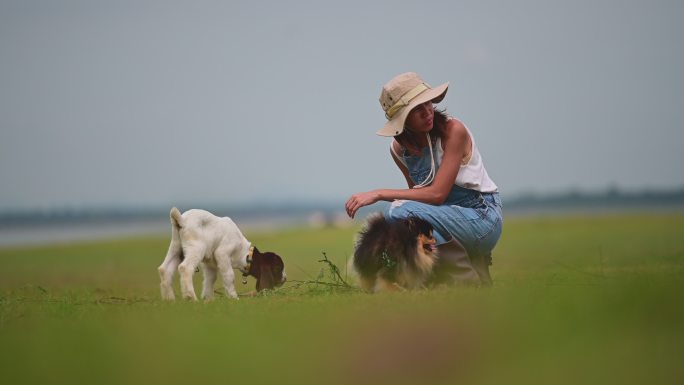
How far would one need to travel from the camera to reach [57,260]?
2269 centimetres

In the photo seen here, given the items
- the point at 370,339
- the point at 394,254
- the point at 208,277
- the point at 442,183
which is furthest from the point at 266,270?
the point at 370,339

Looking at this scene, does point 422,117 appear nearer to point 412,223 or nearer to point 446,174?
point 446,174

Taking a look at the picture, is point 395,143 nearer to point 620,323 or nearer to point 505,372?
point 620,323

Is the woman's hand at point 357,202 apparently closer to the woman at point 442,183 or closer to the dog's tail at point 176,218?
the woman at point 442,183

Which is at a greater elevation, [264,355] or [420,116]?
[420,116]

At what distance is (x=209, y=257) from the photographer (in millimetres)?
7684

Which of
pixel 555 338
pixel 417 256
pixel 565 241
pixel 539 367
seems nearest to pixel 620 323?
pixel 555 338

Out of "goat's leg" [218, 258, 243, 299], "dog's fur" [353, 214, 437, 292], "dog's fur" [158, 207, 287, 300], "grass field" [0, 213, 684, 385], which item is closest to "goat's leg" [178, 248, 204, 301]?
"dog's fur" [158, 207, 287, 300]

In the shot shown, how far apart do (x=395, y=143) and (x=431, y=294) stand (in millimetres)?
1863

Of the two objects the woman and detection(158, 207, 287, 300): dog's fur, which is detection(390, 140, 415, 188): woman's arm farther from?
detection(158, 207, 287, 300): dog's fur

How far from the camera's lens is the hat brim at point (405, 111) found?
7.19m

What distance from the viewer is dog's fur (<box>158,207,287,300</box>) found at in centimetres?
739

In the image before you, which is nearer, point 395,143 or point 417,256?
point 417,256

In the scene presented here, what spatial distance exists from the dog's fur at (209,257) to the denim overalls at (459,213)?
1198 millimetres
